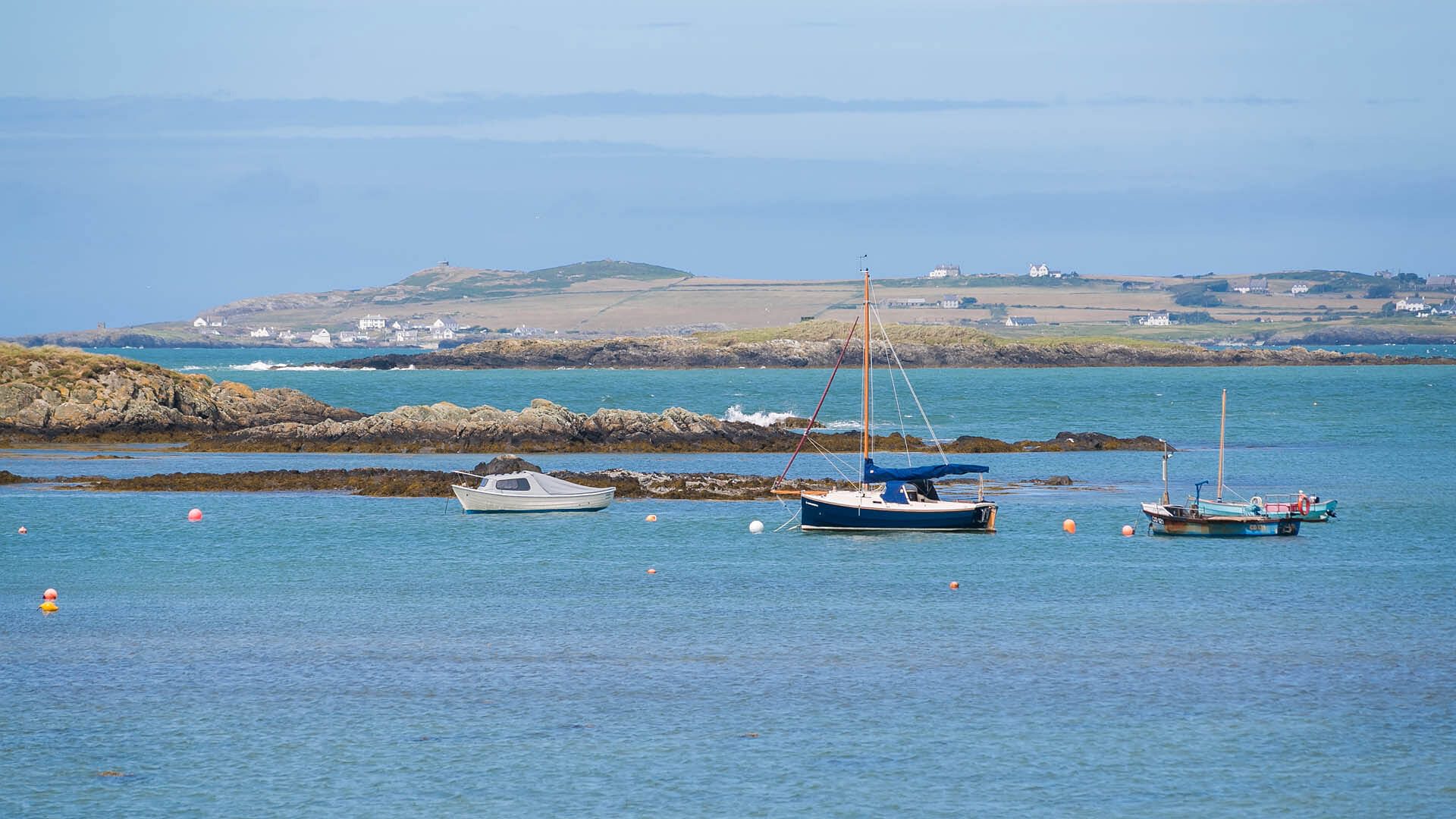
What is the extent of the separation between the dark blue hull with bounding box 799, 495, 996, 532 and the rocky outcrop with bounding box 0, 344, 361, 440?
112 ft

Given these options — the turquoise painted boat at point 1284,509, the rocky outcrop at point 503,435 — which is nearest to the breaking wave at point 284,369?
the rocky outcrop at point 503,435

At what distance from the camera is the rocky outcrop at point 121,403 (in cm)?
6338

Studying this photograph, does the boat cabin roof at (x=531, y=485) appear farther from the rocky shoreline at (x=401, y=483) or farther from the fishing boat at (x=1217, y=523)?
the fishing boat at (x=1217, y=523)

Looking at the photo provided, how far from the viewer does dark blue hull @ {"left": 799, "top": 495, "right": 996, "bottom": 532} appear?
3647 centimetres

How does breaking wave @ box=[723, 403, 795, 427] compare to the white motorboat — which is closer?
the white motorboat

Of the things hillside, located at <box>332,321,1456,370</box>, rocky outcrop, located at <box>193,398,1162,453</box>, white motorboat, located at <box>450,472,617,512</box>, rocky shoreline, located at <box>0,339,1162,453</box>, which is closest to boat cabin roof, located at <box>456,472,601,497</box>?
white motorboat, located at <box>450,472,617,512</box>

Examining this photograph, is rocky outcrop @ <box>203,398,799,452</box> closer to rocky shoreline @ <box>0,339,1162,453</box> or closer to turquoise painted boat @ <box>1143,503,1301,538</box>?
rocky shoreline @ <box>0,339,1162,453</box>

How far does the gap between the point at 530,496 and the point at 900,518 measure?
10.1 m

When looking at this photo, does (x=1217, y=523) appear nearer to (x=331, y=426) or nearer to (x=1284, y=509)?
(x=1284, y=509)

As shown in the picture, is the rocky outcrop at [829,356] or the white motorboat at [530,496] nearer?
the white motorboat at [530,496]

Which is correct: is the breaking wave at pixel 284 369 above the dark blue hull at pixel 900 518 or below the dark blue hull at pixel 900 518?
above

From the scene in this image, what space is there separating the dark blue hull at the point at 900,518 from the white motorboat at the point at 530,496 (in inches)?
264

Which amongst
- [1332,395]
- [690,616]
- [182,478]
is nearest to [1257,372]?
[1332,395]

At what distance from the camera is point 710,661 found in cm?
2281
